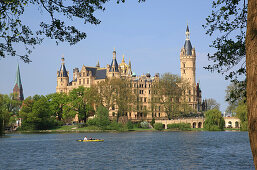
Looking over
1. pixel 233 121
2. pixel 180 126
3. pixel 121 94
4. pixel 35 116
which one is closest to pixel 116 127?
pixel 121 94

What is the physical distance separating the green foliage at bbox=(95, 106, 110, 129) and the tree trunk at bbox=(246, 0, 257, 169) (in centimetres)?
8721

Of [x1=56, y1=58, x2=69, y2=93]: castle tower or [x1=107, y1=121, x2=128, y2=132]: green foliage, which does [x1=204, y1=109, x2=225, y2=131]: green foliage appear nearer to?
[x1=107, y1=121, x2=128, y2=132]: green foliage

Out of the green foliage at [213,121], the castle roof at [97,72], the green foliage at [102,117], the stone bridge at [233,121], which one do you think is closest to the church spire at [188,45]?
the castle roof at [97,72]

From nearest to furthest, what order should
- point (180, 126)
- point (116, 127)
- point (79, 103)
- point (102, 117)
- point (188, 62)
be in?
point (102, 117) < point (116, 127) < point (180, 126) < point (79, 103) < point (188, 62)

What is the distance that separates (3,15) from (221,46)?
359 inches

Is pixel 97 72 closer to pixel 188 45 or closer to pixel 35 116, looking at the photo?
pixel 188 45

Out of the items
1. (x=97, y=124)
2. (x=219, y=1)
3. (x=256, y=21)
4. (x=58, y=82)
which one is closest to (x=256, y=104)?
(x=256, y=21)

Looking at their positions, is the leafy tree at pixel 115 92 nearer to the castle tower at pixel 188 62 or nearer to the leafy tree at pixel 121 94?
the leafy tree at pixel 121 94

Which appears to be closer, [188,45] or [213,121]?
[213,121]

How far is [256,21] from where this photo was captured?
7625mm

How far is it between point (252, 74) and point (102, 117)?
294 ft

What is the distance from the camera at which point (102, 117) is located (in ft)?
316

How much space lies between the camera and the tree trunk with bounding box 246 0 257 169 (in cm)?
750

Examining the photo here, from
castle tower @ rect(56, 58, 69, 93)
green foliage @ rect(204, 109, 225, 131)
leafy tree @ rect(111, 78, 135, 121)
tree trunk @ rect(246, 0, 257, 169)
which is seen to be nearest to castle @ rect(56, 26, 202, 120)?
castle tower @ rect(56, 58, 69, 93)
